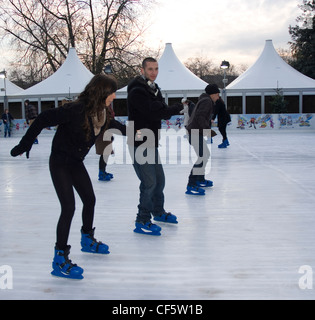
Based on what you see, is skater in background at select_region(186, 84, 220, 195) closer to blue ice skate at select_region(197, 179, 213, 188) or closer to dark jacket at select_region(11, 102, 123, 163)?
blue ice skate at select_region(197, 179, 213, 188)

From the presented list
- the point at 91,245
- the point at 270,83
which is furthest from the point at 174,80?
the point at 91,245

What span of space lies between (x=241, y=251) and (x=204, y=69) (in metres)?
64.3

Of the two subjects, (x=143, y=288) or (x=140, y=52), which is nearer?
(x=143, y=288)

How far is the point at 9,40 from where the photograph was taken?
100 ft

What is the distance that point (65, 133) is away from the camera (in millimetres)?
2996

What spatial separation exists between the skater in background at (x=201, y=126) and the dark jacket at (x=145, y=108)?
1.84 m

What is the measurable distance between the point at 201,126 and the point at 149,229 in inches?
81.9

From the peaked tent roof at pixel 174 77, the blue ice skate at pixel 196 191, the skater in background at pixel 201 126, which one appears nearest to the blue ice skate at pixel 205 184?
the skater in background at pixel 201 126

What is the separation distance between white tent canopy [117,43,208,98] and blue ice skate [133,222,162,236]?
17142 millimetres

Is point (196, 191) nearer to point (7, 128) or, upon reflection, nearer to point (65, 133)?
point (65, 133)

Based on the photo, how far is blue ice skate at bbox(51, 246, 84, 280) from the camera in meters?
2.96

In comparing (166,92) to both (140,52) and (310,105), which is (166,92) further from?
(140,52)
